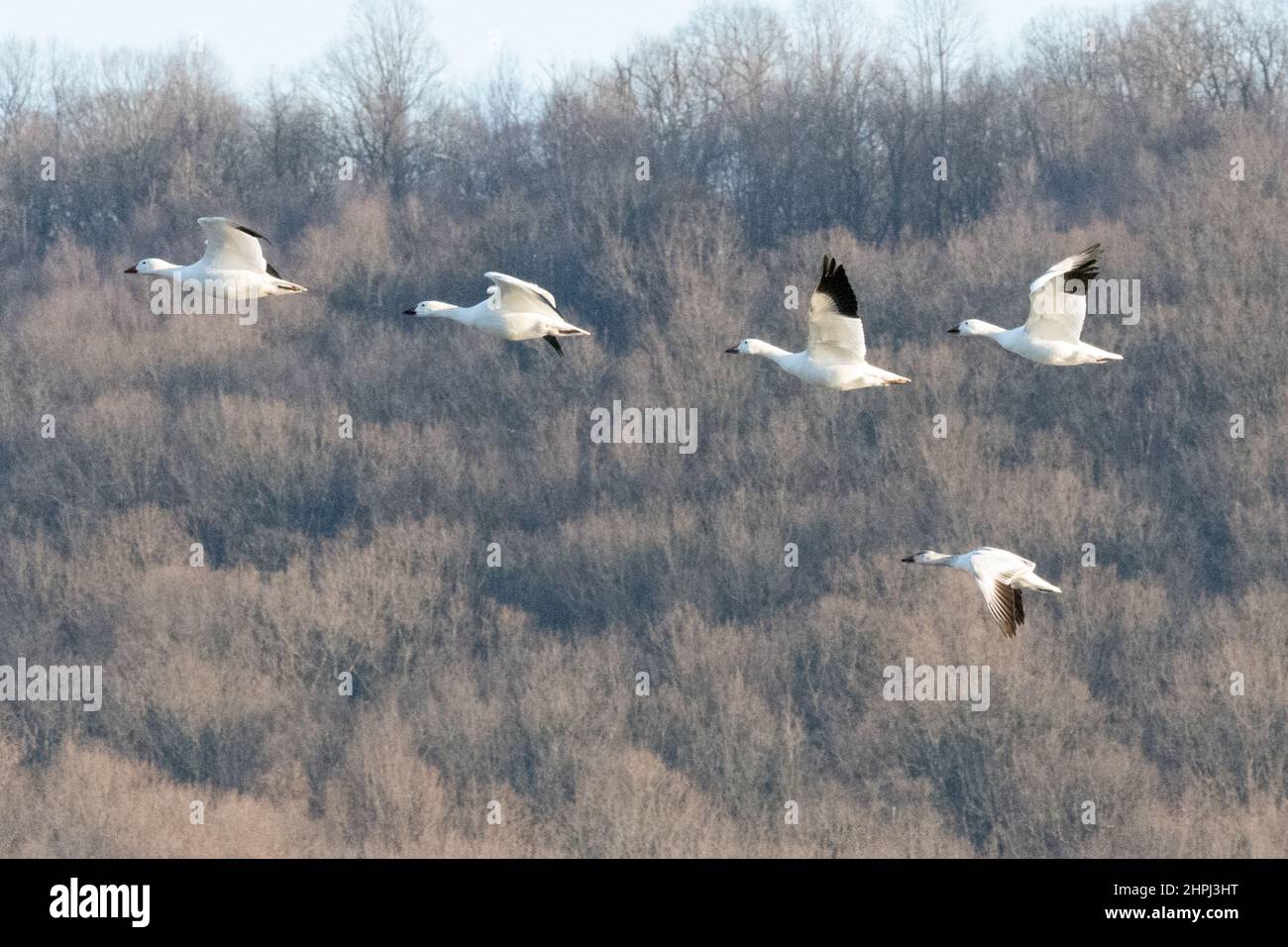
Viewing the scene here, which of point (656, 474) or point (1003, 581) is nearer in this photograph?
point (1003, 581)

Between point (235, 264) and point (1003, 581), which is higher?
point (235, 264)

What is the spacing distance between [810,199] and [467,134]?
13.2 meters

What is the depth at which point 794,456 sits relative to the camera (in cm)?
6719

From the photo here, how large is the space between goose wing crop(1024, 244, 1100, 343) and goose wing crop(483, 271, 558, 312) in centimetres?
556

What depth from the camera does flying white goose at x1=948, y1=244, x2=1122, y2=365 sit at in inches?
994

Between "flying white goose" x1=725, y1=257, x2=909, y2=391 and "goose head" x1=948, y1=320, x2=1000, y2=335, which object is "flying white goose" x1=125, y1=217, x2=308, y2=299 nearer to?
"flying white goose" x1=725, y1=257, x2=909, y2=391

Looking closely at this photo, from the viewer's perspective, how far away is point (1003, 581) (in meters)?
26.2

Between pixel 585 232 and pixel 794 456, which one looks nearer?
pixel 794 456

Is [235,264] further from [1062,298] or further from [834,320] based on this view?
[1062,298]

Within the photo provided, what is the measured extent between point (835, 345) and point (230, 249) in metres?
7.90

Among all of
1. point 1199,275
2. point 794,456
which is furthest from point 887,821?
point 1199,275

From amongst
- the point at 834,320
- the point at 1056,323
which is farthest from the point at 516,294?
the point at 1056,323

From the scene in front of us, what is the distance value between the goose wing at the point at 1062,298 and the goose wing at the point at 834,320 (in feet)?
6.32
